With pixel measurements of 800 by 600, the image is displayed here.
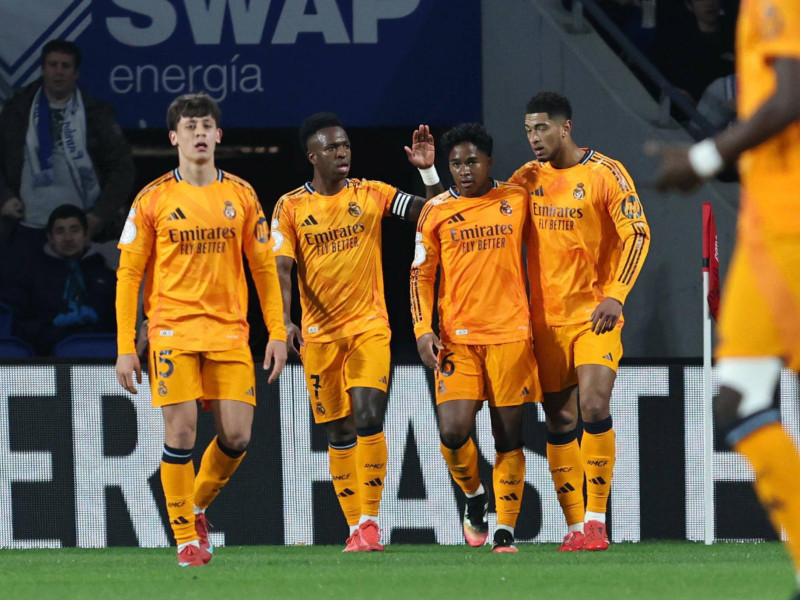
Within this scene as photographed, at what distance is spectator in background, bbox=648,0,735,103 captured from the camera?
11.2m

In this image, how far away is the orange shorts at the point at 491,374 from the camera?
7.15 metres

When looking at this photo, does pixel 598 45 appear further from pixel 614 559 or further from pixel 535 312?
pixel 614 559

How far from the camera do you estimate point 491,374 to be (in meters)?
7.18

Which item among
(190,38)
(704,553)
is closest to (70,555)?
(704,553)

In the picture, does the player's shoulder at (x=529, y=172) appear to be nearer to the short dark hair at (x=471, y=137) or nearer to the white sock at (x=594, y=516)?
the short dark hair at (x=471, y=137)

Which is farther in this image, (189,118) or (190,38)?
(190,38)

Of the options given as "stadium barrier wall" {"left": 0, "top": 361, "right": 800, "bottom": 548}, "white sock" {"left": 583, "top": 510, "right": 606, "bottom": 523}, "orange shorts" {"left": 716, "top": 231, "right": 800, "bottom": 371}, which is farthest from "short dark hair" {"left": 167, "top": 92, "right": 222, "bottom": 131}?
"orange shorts" {"left": 716, "top": 231, "right": 800, "bottom": 371}

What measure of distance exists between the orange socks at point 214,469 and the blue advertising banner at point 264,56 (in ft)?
14.2

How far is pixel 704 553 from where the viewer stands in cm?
704

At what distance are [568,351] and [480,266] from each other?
0.62 metres

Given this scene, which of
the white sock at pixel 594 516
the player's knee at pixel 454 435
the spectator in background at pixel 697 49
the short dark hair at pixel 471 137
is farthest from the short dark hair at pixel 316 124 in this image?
the spectator in background at pixel 697 49

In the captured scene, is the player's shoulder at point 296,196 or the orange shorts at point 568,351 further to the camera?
the player's shoulder at point 296,196

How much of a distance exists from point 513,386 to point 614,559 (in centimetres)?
107

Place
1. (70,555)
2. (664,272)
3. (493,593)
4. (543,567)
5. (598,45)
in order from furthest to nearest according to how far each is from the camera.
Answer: (598,45) → (664,272) → (70,555) → (543,567) → (493,593)
